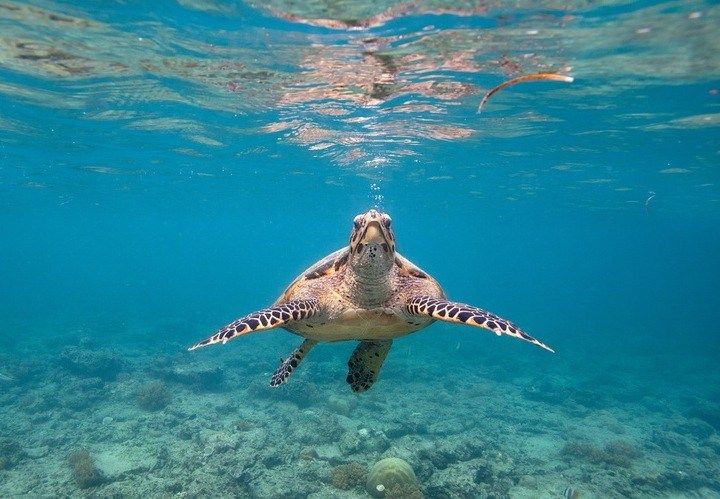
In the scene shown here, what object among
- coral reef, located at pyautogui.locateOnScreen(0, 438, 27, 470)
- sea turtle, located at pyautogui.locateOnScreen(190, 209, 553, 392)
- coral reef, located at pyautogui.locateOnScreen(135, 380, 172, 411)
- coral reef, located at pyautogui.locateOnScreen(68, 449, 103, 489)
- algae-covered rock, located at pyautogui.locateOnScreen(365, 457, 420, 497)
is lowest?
coral reef, located at pyautogui.locateOnScreen(135, 380, 172, 411)

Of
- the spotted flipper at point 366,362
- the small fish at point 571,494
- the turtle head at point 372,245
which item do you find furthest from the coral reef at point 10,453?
the small fish at point 571,494

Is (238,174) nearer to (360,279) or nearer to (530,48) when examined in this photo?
(530,48)

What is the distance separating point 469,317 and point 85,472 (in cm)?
1023

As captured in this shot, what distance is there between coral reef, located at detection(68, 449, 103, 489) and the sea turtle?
19.8 ft

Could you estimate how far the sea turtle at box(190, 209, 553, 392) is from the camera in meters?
4.75

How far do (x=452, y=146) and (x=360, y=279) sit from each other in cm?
1908

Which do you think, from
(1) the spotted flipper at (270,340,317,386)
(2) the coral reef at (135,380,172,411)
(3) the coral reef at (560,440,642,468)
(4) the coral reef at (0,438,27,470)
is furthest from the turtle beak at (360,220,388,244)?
(2) the coral reef at (135,380,172,411)

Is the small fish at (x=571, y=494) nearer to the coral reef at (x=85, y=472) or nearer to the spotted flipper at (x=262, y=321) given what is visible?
the spotted flipper at (x=262, y=321)

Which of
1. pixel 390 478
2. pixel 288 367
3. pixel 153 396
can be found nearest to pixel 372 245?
pixel 288 367

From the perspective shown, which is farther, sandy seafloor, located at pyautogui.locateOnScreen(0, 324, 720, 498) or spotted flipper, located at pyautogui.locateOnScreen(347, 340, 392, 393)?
sandy seafloor, located at pyautogui.locateOnScreen(0, 324, 720, 498)

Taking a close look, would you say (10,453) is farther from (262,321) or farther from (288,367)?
(262,321)

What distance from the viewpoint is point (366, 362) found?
7738mm

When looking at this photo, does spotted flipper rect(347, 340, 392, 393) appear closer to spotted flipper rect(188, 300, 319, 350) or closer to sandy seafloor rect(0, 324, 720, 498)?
spotted flipper rect(188, 300, 319, 350)

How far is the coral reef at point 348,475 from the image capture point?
31.8 feet
